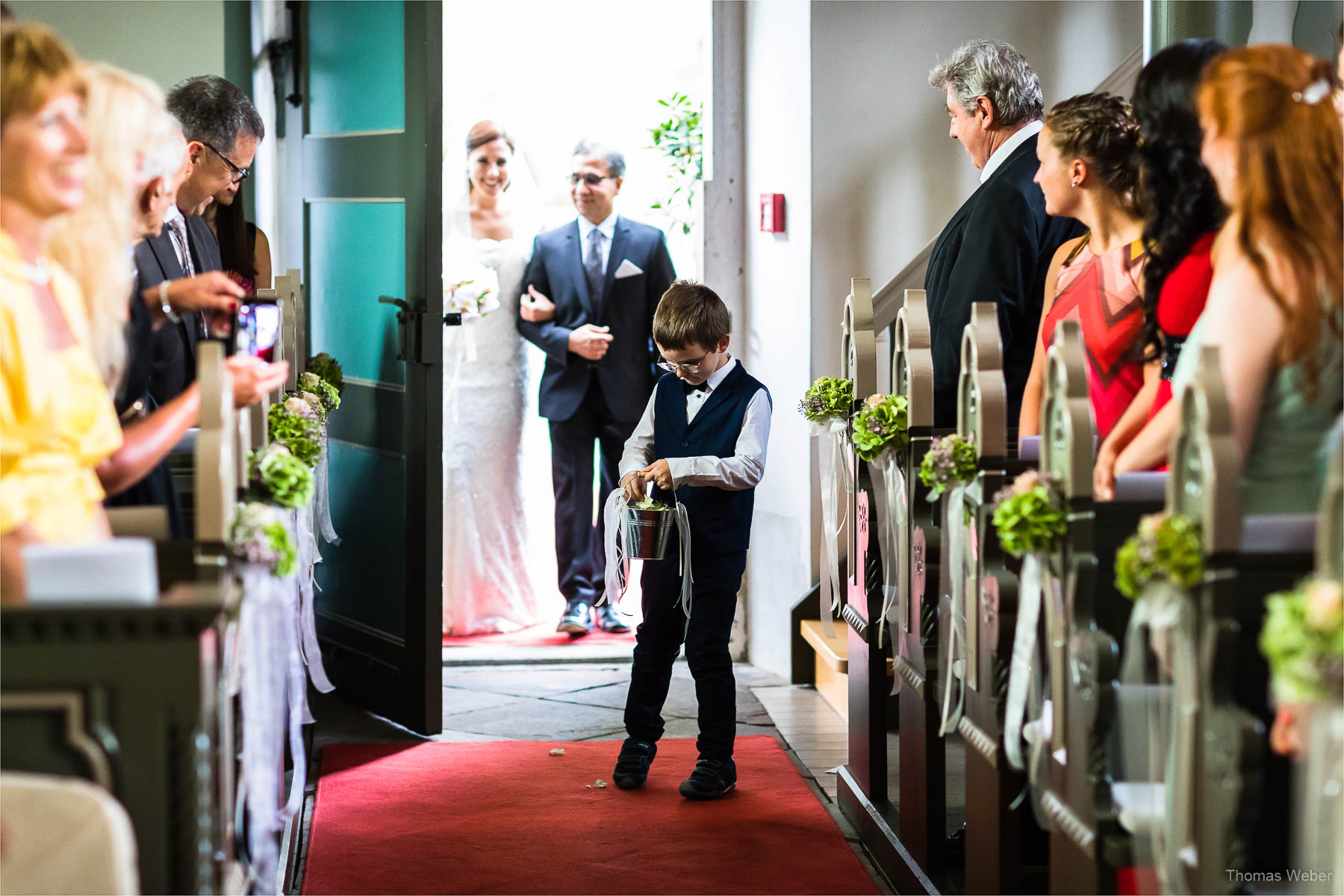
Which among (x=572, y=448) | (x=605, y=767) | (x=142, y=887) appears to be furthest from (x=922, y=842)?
(x=572, y=448)

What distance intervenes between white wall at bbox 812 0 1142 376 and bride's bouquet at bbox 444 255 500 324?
4.75ft

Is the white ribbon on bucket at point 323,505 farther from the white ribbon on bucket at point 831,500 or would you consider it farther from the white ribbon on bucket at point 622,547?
the white ribbon on bucket at point 831,500

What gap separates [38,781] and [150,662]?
194 millimetres

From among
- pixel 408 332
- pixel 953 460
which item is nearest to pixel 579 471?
pixel 408 332

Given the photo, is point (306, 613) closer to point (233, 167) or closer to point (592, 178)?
point (233, 167)

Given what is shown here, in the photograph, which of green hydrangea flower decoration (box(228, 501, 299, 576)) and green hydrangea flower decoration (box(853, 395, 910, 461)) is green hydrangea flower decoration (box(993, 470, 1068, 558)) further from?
green hydrangea flower decoration (box(228, 501, 299, 576))

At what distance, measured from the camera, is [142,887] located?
6.07 ft

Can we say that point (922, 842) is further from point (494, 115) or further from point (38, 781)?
point (494, 115)

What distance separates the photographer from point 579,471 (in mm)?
5645

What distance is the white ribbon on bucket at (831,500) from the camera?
3.43 m

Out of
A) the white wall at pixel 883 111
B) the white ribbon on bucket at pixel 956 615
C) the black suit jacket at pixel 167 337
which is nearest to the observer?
the white ribbon on bucket at pixel 956 615

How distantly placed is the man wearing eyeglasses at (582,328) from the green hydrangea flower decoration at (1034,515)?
3.47 meters

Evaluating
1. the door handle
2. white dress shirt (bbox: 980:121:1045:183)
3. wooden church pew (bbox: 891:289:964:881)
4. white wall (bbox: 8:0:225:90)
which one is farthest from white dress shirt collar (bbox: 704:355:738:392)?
white wall (bbox: 8:0:225:90)

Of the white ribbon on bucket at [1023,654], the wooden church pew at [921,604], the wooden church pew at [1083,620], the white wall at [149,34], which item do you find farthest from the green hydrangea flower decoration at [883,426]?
the white wall at [149,34]
